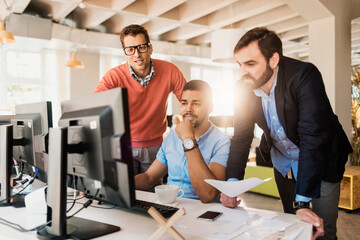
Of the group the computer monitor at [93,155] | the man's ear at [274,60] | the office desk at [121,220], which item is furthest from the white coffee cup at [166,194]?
the man's ear at [274,60]

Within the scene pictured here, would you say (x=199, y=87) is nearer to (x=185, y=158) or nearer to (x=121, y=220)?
(x=185, y=158)

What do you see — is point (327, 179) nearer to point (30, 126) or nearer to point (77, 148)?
point (77, 148)

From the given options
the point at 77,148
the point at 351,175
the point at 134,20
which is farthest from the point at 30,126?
the point at 134,20

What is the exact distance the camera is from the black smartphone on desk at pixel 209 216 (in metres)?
1.22

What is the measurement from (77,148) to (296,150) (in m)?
1.14

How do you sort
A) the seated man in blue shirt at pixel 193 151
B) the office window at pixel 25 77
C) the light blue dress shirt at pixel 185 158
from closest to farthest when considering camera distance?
the seated man in blue shirt at pixel 193 151 → the light blue dress shirt at pixel 185 158 → the office window at pixel 25 77

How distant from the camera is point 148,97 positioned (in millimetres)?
2369

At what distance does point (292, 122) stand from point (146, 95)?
111 cm

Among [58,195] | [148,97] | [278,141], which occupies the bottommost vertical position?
[58,195]

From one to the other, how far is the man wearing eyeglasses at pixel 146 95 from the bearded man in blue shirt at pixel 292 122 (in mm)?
778

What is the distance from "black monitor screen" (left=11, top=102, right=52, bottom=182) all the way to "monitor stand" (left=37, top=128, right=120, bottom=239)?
333 mm

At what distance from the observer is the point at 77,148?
1096 millimetres

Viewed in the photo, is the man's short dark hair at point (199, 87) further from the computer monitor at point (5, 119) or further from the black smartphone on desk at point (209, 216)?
the computer monitor at point (5, 119)

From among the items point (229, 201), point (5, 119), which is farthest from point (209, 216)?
point (5, 119)
